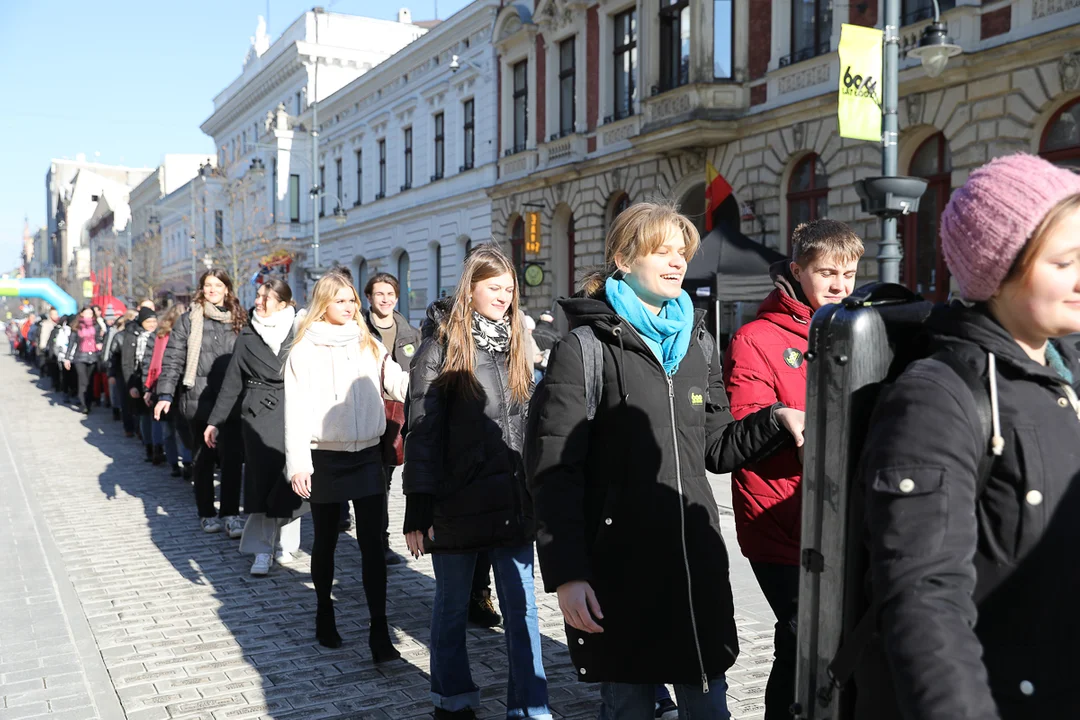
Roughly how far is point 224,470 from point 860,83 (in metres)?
8.14

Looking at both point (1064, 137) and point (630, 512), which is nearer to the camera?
point (630, 512)

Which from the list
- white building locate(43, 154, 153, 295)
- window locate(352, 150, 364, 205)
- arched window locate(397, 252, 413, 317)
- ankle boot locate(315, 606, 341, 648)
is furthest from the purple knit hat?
white building locate(43, 154, 153, 295)

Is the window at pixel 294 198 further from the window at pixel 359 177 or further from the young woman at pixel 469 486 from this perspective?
the young woman at pixel 469 486

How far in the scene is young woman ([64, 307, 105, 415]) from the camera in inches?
732

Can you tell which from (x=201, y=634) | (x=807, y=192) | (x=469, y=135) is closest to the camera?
(x=201, y=634)

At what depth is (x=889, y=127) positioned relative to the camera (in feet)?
35.7

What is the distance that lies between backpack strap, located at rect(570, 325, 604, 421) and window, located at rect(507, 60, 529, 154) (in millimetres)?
26081

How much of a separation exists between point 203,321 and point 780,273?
6.01 meters

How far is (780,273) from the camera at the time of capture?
3.57 meters

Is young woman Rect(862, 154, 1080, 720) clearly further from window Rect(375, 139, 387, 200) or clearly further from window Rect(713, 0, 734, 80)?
window Rect(375, 139, 387, 200)

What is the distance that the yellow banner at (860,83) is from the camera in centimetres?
1112

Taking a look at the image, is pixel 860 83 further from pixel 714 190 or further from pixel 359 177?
pixel 359 177

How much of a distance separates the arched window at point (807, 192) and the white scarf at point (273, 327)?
12127mm

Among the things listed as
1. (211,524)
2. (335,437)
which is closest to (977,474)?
(335,437)
